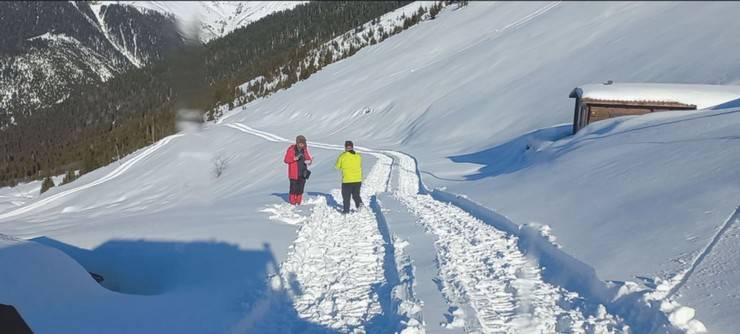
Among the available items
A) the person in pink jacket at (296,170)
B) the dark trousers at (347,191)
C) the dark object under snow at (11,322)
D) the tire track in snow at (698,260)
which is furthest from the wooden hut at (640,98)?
the dark object under snow at (11,322)

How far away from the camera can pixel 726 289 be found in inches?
143

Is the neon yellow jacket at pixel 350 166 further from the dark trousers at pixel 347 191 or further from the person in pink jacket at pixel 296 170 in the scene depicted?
the person in pink jacket at pixel 296 170

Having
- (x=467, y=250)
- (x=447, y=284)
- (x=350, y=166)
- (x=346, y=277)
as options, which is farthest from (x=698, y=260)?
(x=350, y=166)

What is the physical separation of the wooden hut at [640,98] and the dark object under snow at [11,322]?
16838 millimetres

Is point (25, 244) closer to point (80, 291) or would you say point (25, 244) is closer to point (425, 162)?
point (80, 291)

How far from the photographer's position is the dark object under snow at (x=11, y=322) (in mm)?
2902

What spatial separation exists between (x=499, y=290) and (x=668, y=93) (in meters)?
15.0

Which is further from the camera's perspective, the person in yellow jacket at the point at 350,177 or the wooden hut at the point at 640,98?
the wooden hut at the point at 640,98

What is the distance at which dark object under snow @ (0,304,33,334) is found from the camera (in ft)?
9.52

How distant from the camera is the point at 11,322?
295 cm

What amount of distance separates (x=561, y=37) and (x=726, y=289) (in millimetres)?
40522

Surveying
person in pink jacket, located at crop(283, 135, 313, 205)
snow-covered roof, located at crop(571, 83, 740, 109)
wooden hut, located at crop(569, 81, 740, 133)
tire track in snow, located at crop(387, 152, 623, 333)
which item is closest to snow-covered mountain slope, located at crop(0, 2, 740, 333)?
tire track in snow, located at crop(387, 152, 623, 333)

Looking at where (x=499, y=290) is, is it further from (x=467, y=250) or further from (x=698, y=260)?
(x=698, y=260)

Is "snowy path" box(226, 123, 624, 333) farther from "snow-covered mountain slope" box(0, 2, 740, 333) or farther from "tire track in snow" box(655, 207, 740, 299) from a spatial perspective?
"tire track in snow" box(655, 207, 740, 299)
